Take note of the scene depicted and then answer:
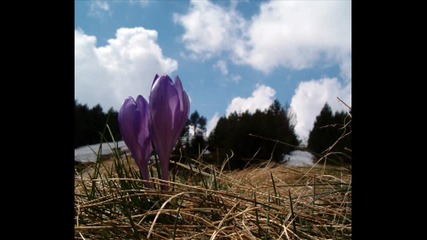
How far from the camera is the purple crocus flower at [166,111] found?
72 cm

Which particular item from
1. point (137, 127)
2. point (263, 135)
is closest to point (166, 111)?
point (137, 127)

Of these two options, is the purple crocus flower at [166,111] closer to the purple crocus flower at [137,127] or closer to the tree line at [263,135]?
the purple crocus flower at [137,127]

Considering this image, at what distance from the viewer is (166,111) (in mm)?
729

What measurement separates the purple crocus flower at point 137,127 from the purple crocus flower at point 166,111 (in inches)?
1.5

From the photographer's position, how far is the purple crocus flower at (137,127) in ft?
2.49

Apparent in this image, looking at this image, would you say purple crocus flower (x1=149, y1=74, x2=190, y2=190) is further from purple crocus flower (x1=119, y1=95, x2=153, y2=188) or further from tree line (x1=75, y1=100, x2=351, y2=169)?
tree line (x1=75, y1=100, x2=351, y2=169)

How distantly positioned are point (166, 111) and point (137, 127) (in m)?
0.08

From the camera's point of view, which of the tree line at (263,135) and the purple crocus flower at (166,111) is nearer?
the purple crocus flower at (166,111)

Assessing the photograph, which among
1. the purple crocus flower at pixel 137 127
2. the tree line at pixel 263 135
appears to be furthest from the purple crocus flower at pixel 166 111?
the tree line at pixel 263 135

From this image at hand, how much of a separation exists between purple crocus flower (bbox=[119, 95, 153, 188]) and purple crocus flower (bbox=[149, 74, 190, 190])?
4 centimetres
